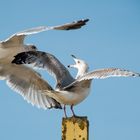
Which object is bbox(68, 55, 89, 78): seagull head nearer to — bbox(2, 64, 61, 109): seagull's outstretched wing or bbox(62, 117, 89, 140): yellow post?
bbox(2, 64, 61, 109): seagull's outstretched wing

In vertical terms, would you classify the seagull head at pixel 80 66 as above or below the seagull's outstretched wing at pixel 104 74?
above

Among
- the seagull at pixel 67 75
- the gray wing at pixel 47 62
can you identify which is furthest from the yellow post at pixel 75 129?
the gray wing at pixel 47 62

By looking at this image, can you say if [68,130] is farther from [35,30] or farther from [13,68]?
[13,68]

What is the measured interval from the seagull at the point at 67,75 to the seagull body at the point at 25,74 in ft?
0.66

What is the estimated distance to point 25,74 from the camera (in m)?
7.40

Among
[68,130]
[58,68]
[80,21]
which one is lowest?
[68,130]

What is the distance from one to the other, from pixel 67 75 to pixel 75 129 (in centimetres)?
179

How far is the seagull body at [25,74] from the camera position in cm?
642

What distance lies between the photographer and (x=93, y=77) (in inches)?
211

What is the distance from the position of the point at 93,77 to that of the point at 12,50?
262cm

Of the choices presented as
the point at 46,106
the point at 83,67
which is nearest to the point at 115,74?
the point at 83,67

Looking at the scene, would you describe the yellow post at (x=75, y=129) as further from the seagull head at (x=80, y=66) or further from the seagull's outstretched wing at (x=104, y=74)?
the seagull head at (x=80, y=66)

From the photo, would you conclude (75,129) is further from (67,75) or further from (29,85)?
(29,85)

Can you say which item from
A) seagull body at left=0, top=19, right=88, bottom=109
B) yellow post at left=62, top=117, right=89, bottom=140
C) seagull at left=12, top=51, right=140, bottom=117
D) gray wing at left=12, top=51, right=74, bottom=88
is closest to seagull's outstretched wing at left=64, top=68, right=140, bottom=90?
seagull at left=12, top=51, right=140, bottom=117
